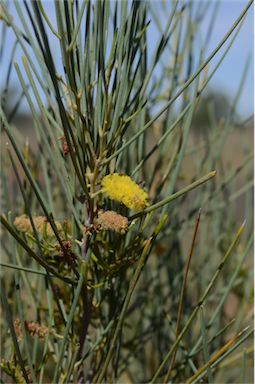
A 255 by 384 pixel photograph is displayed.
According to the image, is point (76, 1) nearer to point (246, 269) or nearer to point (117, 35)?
point (117, 35)

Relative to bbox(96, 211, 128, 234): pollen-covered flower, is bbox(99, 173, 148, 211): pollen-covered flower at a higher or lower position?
higher

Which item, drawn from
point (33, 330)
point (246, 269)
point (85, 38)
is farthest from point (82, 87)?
point (246, 269)

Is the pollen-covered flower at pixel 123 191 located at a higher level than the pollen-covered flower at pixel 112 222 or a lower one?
higher

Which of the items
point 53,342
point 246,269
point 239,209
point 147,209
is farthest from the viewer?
point 239,209
